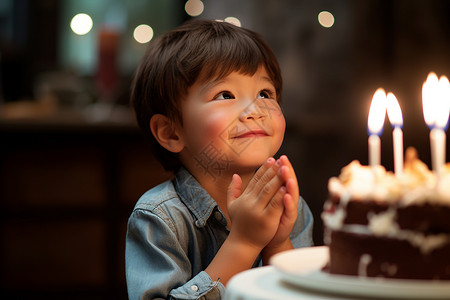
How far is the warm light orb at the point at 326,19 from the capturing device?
13.2 feet

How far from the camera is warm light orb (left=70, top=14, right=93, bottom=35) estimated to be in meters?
5.79

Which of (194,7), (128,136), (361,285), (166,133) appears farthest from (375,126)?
(194,7)

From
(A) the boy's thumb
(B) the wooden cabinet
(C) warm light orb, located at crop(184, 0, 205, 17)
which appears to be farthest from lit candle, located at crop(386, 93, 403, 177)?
(C) warm light orb, located at crop(184, 0, 205, 17)

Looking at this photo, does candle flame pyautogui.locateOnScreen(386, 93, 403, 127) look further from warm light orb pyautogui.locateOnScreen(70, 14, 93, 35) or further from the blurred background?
warm light orb pyautogui.locateOnScreen(70, 14, 93, 35)

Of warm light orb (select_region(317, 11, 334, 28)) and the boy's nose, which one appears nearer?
the boy's nose

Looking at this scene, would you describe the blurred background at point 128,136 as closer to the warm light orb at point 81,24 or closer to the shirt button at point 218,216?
the warm light orb at point 81,24

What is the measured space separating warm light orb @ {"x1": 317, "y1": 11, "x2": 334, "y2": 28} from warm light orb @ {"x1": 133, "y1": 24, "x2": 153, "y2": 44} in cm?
228

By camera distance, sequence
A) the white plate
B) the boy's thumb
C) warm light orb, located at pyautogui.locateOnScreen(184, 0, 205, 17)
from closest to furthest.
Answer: the white plate < the boy's thumb < warm light orb, located at pyautogui.locateOnScreen(184, 0, 205, 17)

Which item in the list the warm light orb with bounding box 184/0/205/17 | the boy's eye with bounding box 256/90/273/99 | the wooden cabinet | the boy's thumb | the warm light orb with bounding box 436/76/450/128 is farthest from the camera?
the warm light orb with bounding box 184/0/205/17

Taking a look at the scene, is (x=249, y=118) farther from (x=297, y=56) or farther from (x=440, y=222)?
(x=297, y=56)

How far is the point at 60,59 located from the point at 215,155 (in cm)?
461

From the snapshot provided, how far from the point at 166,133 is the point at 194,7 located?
431 centimetres

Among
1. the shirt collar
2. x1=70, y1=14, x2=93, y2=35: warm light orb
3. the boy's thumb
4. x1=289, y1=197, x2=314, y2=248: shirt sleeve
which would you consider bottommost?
x1=289, y1=197, x2=314, y2=248: shirt sleeve

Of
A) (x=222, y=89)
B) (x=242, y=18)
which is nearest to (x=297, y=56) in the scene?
(x=242, y=18)
